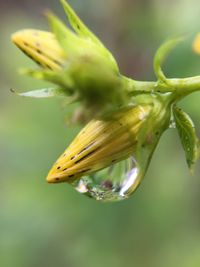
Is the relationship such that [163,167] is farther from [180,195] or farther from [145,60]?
[145,60]

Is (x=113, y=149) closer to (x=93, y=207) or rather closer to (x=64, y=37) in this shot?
(x=64, y=37)

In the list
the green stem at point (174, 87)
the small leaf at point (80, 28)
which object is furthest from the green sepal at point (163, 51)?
the small leaf at point (80, 28)

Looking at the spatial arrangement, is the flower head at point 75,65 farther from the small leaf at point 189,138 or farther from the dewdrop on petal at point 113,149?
the small leaf at point 189,138

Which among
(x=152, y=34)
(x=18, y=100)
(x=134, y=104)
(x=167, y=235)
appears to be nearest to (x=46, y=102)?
(x=18, y=100)

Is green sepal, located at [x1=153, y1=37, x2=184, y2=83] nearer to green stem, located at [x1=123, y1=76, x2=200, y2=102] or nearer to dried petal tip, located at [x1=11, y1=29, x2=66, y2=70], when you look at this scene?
green stem, located at [x1=123, y1=76, x2=200, y2=102]

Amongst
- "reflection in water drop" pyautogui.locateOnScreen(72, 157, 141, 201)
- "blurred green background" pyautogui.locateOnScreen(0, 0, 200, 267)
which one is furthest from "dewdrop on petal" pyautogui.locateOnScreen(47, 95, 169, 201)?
"blurred green background" pyautogui.locateOnScreen(0, 0, 200, 267)
